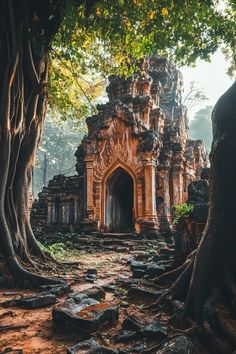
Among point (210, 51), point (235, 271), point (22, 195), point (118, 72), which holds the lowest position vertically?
point (235, 271)

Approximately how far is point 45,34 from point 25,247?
14.2 feet

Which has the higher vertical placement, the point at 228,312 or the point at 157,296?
the point at 228,312

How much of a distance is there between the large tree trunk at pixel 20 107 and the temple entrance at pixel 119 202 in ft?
21.4

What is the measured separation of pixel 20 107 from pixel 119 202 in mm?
8519

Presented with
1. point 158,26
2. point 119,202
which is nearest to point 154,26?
point 158,26

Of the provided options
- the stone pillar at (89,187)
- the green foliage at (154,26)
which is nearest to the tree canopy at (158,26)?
the green foliage at (154,26)

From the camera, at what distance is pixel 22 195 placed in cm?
564

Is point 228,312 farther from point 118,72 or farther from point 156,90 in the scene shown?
point 156,90

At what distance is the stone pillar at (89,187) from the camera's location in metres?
11.8

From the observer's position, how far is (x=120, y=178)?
13.1 meters

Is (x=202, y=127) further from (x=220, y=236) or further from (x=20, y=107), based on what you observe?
(x=220, y=236)

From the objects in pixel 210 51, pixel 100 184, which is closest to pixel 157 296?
pixel 210 51

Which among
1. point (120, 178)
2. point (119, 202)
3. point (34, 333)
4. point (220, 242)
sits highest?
point (120, 178)

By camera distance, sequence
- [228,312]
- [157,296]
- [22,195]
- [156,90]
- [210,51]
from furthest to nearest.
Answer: [156,90]
[210,51]
[22,195]
[157,296]
[228,312]
